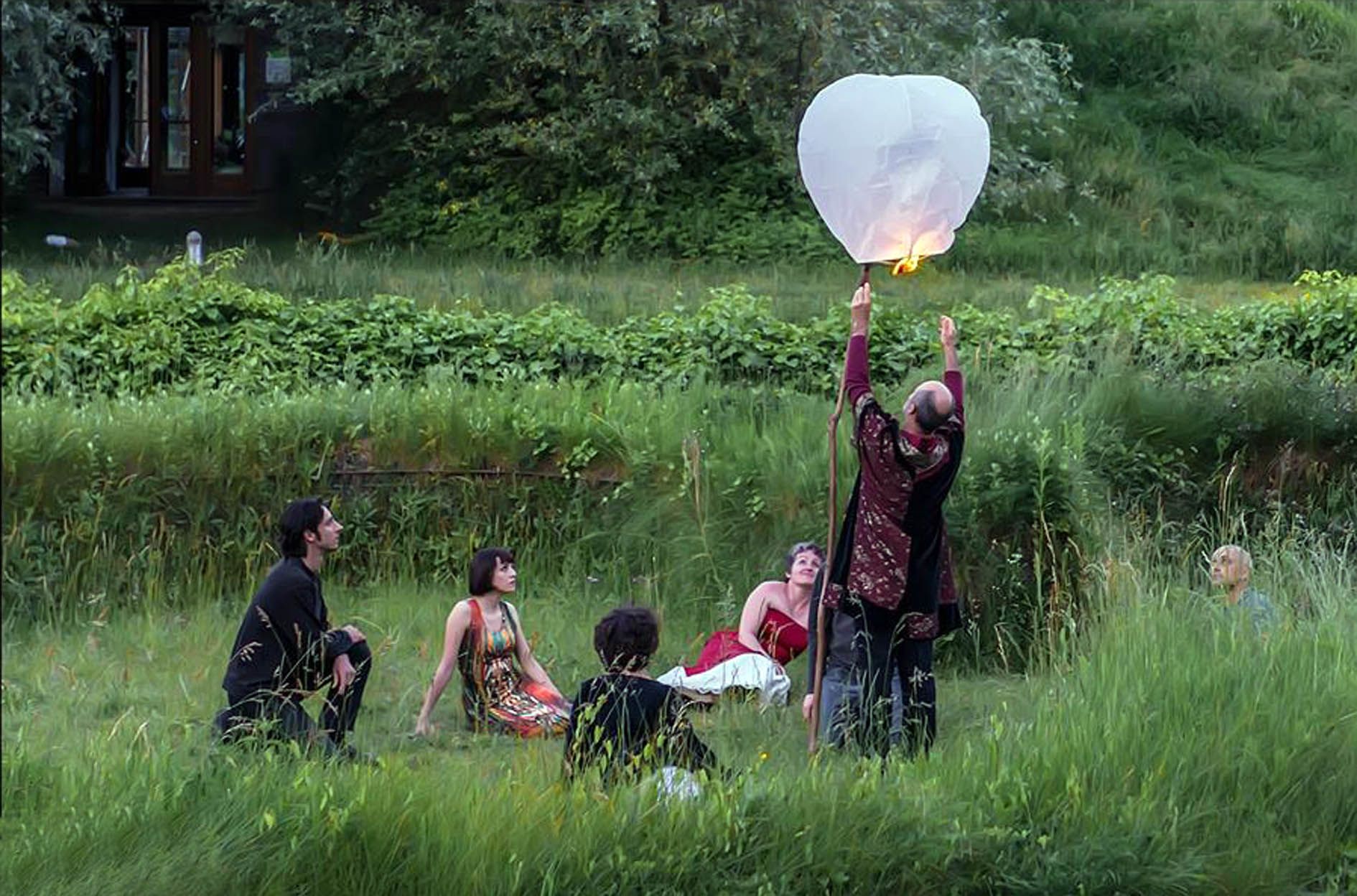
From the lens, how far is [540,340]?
41.1 ft

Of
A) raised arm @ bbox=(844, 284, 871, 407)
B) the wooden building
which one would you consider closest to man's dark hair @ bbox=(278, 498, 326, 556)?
raised arm @ bbox=(844, 284, 871, 407)

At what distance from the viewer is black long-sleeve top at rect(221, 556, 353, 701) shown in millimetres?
7062

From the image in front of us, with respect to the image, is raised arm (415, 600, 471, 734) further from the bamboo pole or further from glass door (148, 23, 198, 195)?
glass door (148, 23, 198, 195)

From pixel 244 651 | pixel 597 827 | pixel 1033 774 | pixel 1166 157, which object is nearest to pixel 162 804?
pixel 597 827

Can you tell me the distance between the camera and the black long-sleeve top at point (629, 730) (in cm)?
590

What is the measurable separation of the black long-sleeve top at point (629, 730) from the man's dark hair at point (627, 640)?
14cm

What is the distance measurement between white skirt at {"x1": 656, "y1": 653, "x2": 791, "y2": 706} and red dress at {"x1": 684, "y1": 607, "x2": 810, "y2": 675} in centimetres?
13

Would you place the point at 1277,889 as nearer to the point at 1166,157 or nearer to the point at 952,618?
the point at 952,618

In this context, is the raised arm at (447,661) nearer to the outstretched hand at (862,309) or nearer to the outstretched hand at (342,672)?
the outstretched hand at (342,672)

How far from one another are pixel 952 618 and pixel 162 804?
295 centimetres

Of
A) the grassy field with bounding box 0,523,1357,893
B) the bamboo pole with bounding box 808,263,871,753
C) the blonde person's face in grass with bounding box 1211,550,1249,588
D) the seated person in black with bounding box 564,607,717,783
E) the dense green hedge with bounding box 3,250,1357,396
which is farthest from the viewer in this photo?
the dense green hedge with bounding box 3,250,1357,396

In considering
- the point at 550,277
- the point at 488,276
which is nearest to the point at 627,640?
the point at 488,276

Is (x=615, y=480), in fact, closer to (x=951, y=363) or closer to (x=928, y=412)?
(x=951, y=363)

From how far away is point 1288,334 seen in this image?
12547mm
